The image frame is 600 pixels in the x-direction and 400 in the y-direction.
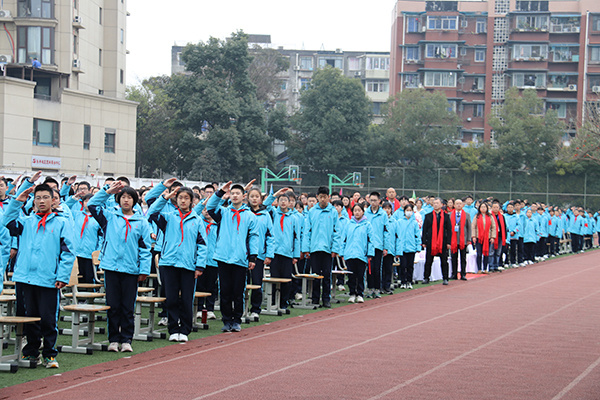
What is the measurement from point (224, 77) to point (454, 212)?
113 feet

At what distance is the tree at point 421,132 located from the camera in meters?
56.2

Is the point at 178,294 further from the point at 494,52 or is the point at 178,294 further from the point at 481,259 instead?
the point at 494,52

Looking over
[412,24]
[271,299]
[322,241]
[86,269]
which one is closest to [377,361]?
[271,299]

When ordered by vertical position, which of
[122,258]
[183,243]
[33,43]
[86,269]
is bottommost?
[86,269]

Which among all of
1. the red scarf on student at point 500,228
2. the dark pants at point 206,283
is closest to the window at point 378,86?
the red scarf on student at point 500,228

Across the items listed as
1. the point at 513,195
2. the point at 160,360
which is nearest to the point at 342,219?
the point at 160,360

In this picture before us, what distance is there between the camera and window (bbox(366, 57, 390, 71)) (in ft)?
277

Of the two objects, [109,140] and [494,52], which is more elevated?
[494,52]

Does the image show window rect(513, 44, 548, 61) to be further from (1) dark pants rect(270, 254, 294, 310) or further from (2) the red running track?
(1) dark pants rect(270, 254, 294, 310)

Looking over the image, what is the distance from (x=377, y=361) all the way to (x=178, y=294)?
9.23 feet

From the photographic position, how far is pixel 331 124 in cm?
5603

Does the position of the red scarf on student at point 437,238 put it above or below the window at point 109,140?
below

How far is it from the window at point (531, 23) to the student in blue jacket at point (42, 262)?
6465 cm

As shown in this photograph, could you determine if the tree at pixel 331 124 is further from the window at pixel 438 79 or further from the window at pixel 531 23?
the window at pixel 531 23
